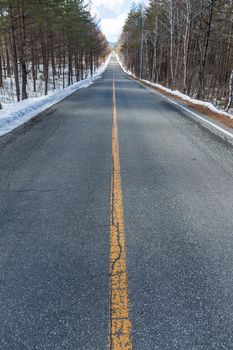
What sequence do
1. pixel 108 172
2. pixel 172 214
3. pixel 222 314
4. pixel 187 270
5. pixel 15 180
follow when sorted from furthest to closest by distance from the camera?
pixel 108 172 → pixel 15 180 → pixel 172 214 → pixel 187 270 → pixel 222 314

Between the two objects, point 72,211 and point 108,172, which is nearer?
point 72,211

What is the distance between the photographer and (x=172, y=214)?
3.55 metres

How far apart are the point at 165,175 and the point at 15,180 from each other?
2549 millimetres

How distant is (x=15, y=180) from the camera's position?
15.1ft

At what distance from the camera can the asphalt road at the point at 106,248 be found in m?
1.95

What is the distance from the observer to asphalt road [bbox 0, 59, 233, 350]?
195 cm

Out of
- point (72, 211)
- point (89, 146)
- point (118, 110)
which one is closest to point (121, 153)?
point (89, 146)

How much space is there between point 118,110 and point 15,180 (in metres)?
8.51

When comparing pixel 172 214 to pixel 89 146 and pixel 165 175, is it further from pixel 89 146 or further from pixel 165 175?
pixel 89 146

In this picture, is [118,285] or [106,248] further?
[106,248]

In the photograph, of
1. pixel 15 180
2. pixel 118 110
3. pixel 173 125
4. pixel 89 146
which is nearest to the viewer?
pixel 15 180

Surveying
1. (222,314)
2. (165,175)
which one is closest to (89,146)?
(165,175)

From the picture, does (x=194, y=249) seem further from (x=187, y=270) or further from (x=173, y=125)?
(x=173, y=125)

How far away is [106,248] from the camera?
2.83 meters
